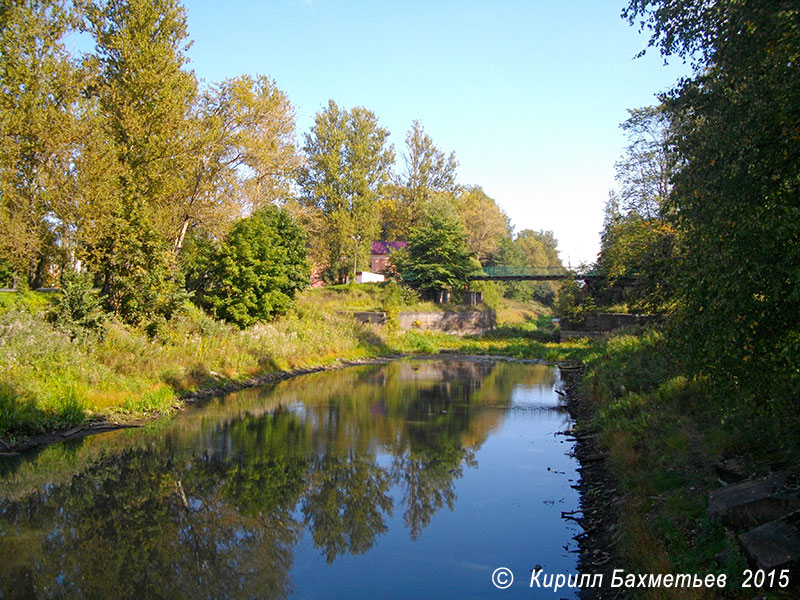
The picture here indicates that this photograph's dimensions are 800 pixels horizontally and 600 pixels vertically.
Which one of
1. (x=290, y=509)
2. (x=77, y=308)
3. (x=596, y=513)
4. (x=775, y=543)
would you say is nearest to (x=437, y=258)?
(x=77, y=308)

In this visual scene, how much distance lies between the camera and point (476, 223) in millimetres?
75125

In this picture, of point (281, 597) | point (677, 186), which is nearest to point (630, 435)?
point (677, 186)

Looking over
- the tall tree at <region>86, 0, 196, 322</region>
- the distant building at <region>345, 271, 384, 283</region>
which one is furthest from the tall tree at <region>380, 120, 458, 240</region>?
the tall tree at <region>86, 0, 196, 322</region>

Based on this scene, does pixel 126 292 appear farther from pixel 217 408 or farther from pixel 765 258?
pixel 765 258

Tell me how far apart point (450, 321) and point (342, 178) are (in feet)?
51.7

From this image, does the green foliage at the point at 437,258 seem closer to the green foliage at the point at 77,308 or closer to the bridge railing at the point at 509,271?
the bridge railing at the point at 509,271

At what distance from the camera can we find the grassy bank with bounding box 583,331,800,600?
6.63 m

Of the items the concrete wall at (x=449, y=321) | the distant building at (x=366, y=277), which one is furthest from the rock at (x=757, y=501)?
the distant building at (x=366, y=277)

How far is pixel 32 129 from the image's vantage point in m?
22.7

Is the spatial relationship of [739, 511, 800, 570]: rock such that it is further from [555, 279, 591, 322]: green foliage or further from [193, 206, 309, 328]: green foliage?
[555, 279, 591, 322]: green foliage

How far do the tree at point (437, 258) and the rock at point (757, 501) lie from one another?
45609 millimetres

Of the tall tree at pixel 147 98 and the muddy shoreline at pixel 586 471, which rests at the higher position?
the tall tree at pixel 147 98

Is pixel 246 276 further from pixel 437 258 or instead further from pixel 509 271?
pixel 509 271

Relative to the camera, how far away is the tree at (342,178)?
54688 mm
